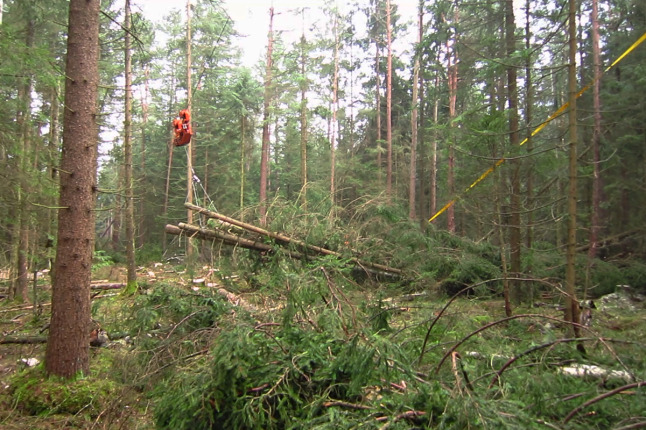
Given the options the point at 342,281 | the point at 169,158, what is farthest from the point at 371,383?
the point at 169,158

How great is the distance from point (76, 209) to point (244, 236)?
14.0ft

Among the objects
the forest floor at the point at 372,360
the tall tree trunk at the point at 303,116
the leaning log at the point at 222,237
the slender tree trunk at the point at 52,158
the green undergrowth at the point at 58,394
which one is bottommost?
the green undergrowth at the point at 58,394

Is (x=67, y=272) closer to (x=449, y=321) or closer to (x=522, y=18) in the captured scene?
(x=449, y=321)

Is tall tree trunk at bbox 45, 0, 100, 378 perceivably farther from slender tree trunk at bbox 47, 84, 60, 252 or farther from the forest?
slender tree trunk at bbox 47, 84, 60, 252

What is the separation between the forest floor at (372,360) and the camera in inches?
95.7

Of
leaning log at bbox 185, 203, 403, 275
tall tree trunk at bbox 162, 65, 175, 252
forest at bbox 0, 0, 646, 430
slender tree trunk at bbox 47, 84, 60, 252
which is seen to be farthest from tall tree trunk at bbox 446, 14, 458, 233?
tall tree trunk at bbox 162, 65, 175, 252

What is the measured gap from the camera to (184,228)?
8.60 meters

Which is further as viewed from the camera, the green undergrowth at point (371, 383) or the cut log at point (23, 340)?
the cut log at point (23, 340)

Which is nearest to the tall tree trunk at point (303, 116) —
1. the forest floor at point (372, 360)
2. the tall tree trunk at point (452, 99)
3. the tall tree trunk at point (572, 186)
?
the tall tree trunk at point (452, 99)

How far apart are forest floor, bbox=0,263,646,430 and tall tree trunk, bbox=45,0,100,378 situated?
0.41 meters

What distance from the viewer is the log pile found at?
8680 millimetres

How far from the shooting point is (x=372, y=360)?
2738 mm

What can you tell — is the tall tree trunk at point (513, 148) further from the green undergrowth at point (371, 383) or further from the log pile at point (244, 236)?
the green undergrowth at point (371, 383)

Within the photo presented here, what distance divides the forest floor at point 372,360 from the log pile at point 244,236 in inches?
80.6
